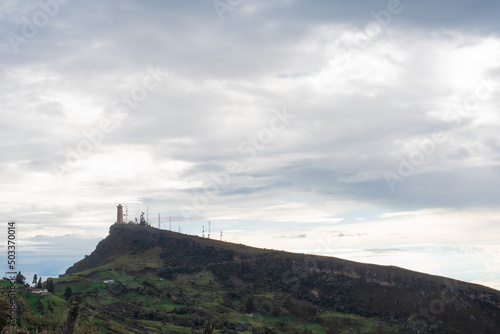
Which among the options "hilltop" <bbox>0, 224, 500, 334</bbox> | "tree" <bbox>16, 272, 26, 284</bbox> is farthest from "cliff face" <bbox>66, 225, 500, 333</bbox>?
"tree" <bbox>16, 272, 26, 284</bbox>

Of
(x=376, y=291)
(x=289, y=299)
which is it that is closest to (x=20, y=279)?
(x=289, y=299)

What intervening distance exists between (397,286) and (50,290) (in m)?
119

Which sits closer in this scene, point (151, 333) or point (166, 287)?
point (151, 333)

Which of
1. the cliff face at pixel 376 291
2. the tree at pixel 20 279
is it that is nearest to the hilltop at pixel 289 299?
the cliff face at pixel 376 291

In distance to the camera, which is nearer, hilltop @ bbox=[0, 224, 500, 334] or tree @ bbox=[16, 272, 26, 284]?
hilltop @ bbox=[0, 224, 500, 334]

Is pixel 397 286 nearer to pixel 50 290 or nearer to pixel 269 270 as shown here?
pixel 269 270

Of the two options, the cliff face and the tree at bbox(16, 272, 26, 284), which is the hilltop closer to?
the cliff face

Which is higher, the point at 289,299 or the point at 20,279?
the point at 20,279

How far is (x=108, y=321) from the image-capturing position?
10962 cm

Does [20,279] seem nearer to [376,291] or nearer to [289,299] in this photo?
[289,299]

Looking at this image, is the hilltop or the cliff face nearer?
the hilltop

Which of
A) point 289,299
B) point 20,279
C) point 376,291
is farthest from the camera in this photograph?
point 376,291

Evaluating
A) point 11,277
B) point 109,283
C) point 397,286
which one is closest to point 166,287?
point 109,283

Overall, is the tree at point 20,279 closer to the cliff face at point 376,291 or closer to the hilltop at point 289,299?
the hilltop at point 289,299
